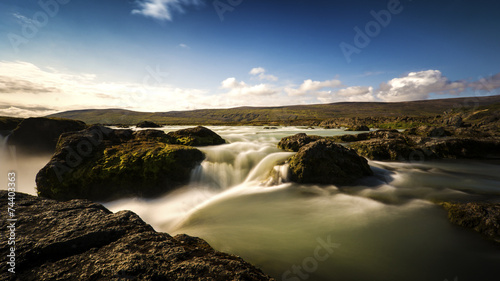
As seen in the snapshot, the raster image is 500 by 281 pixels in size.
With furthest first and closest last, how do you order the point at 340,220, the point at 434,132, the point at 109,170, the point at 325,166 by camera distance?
the point at 434,132, the point at 325,166, the point at 109,170, the point at 340,220

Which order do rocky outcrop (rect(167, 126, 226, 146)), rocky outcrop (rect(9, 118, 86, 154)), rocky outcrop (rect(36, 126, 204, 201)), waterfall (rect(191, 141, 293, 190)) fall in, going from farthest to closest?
rocky outcrop (rect(9, 118, 86, 154)), rocky outcrop (rect(167, 126, 226, 146)), waterfall (rect(191, 141, 293, 190)), rocky outcrop (rect(36, 126, 204, 201))

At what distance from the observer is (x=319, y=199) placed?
6746 millimetres

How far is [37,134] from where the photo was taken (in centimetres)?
1459

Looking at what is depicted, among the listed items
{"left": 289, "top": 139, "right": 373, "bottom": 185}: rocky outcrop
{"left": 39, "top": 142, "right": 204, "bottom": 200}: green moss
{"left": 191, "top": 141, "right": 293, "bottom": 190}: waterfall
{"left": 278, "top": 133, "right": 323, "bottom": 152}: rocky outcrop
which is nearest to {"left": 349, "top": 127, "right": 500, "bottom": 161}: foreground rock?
{"left": 278, "top": 133, "right": 323, "bottom": 152}: rocky outcrop

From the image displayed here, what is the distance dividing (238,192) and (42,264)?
628cm

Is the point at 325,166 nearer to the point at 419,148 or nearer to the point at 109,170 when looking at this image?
the point at 109,170

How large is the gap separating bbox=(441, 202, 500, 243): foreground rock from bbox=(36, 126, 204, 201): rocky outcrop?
9055mm

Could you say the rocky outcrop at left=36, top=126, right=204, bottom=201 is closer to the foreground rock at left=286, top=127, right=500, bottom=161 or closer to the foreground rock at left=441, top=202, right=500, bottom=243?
the foreground rock at left=286, top=127, right=500, bottom=161

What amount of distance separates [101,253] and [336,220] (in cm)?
537

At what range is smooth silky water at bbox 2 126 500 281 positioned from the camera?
3.69 m

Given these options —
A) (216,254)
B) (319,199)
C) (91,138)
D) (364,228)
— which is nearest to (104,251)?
(216,254)

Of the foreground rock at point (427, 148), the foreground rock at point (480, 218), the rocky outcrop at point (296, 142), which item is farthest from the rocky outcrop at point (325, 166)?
the foreground rock at point (427, 148)

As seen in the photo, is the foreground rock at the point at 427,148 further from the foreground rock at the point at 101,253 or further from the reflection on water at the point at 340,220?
the foreground rock at the point at 101,253

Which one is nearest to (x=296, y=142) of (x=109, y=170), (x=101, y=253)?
(x=109, y=170)
